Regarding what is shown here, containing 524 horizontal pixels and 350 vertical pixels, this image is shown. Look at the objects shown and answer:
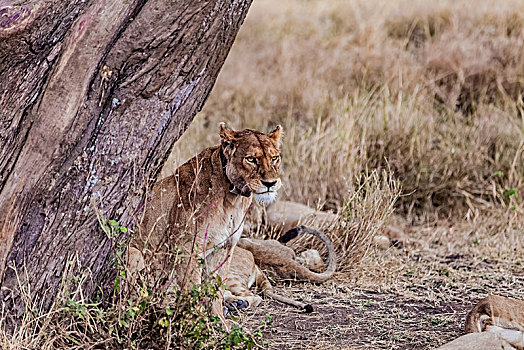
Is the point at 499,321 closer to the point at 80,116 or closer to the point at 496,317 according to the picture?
the point at 496,317

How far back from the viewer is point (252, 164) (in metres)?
4.31

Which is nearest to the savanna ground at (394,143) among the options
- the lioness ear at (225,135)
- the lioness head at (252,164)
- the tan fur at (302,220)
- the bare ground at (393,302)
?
the bare ground at (393,302)

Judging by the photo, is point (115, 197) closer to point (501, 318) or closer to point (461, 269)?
point (501, 318)

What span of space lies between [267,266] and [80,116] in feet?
6.85

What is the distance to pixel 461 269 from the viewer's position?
19.3ft

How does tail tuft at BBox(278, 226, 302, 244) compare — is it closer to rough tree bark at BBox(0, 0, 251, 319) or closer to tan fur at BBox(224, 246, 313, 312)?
tan fur at BBox(224, 246, 313, 312)

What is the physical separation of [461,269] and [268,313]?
6.27ft

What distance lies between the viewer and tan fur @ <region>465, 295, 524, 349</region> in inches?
159

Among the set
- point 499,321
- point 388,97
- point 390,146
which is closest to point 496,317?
point 499,321

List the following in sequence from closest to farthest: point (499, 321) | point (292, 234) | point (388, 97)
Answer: point (499, 321), point (292, 234), point (388, 97)

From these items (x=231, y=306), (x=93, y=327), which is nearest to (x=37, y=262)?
(x=93, y=327)

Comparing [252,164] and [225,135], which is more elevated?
[225,135]

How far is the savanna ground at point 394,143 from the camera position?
4.85 metres

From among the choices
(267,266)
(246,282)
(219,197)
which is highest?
(219,197)
